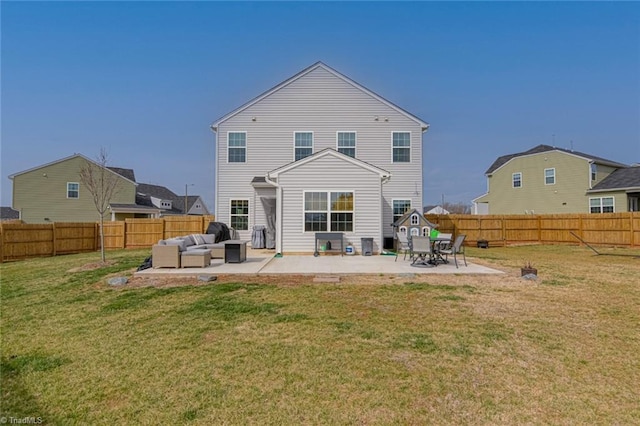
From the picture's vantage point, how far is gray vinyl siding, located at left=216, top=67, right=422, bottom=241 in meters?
16.6

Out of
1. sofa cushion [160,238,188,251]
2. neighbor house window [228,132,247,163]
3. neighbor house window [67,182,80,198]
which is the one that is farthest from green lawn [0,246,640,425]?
neighbor house window [67,182,80,198]

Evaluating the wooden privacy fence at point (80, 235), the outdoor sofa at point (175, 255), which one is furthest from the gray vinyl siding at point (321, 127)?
the outdoor sofa at point (175, 255)

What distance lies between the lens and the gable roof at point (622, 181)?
2103 cm

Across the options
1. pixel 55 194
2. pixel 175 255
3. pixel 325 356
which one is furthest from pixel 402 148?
pixel 55 194

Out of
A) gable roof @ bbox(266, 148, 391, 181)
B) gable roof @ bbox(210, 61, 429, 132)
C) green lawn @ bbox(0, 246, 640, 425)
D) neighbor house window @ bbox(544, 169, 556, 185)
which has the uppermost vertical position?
gable roof @ bbox(210, 61, 429, 132)

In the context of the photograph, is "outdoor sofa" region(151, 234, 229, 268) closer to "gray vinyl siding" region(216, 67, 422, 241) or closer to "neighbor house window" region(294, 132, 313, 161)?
"gray vinyl siding" region(216, 67, 422, 241)

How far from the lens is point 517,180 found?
91.1 ft

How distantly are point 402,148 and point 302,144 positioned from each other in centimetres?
543

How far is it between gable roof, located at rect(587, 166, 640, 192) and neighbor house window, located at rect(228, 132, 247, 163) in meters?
25.1

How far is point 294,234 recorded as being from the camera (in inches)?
515

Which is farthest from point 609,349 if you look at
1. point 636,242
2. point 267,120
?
point 636,242

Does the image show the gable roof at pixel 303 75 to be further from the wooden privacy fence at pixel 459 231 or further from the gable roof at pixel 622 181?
the gable roof at pixel 622 181

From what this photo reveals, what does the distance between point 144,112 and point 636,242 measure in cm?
3030

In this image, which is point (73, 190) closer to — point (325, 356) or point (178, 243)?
point (178, 243)
